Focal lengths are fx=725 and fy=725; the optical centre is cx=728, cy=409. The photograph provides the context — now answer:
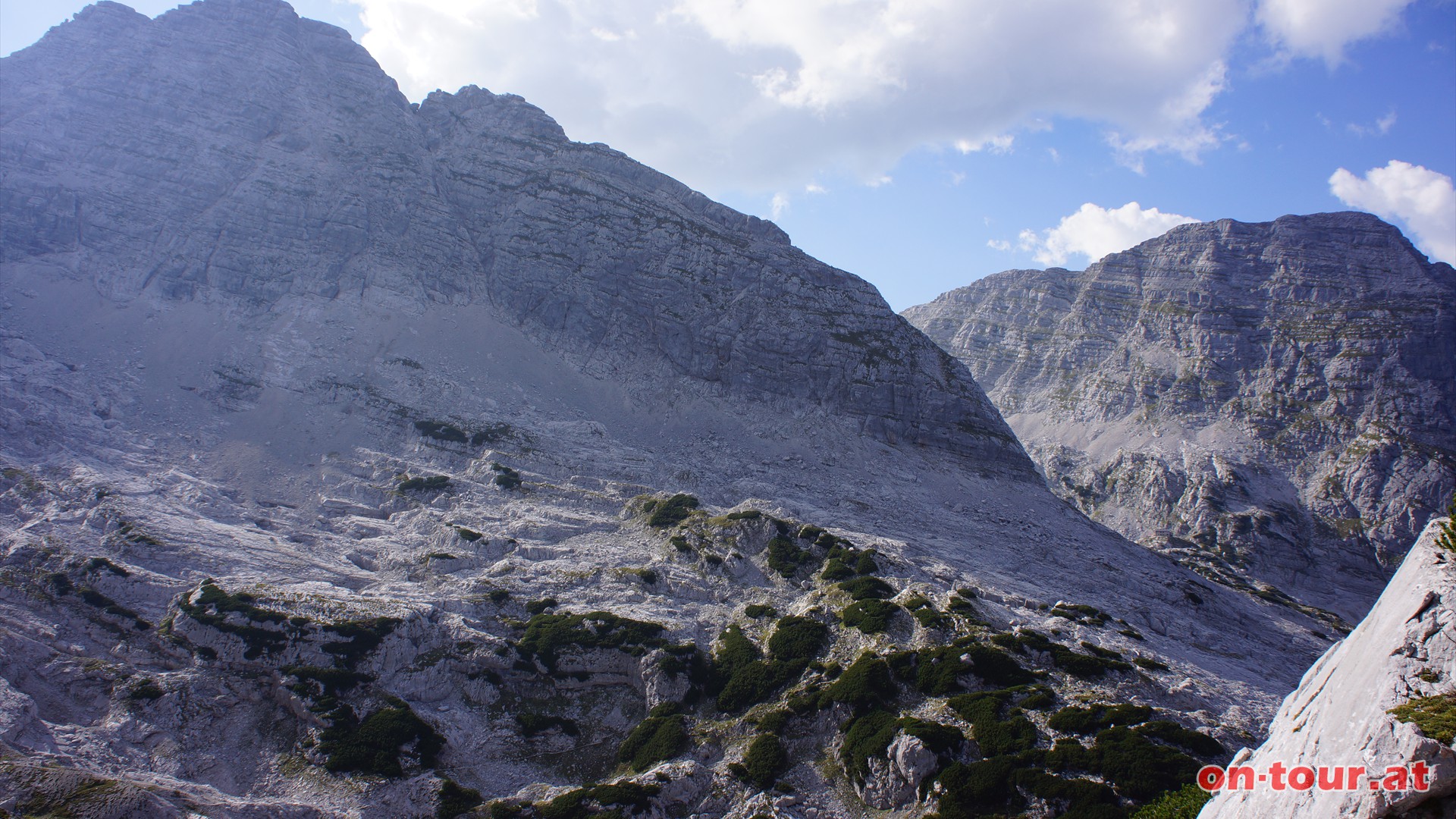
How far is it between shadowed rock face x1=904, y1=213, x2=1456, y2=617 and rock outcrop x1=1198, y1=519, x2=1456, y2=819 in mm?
91608

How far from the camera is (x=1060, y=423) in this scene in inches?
5482

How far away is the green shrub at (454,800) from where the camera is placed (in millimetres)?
32656

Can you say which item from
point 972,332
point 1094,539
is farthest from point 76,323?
point 972,332

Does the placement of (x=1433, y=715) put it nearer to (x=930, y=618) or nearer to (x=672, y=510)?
(x=930, y=618)

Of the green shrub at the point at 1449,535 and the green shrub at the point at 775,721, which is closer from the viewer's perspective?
the green shrub at the point at 1449,535

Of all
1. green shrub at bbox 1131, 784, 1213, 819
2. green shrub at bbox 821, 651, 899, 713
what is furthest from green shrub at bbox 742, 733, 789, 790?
green shrub at bbox 1131, 784, 1213, 819

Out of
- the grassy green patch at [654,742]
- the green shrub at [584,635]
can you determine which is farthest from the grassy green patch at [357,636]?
the grassy green patch at [654,742]

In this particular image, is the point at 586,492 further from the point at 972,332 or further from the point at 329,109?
the point at 972,332

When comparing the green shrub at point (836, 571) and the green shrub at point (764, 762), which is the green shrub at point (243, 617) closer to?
the green shrub at point (764, 762)

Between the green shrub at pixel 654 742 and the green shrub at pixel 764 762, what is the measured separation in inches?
151

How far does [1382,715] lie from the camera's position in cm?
1113

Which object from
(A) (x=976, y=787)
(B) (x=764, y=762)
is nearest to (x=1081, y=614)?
(A) (x=976, y=787)

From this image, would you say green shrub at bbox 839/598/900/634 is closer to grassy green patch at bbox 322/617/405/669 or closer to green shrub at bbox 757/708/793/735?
green shrub at bbox 757/708/793/735

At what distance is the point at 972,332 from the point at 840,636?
460 feet
